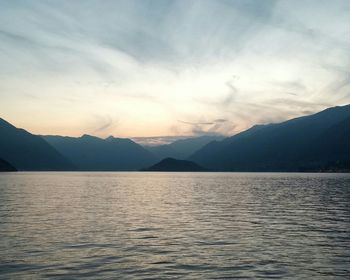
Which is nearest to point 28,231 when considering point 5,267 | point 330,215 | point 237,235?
point 5,267

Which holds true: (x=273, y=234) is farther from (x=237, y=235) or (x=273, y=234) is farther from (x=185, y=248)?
(x=185, y=248)

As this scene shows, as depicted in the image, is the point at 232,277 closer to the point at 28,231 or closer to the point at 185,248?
the point at 185,248

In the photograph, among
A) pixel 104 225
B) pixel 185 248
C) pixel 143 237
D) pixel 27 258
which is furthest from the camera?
pixel 104 225

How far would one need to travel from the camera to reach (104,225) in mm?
49344

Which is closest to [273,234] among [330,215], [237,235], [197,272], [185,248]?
[237,235]

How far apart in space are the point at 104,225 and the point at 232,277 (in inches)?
1064

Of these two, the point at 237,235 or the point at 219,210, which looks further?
the point at 219,210

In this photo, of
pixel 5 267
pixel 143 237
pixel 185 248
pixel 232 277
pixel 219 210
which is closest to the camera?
pixel 232 277

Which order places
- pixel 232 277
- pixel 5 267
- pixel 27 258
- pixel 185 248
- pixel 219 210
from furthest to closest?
pixel 219 210
pixel 185 248
pixel 27 258
pixel 5 267
pixel 232 277

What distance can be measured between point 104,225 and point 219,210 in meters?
26.9

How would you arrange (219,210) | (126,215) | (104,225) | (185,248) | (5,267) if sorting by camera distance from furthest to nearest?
1. (219,210)
2. (126,215)
3. (104,225)
4. (185,248)
5. (5,267)

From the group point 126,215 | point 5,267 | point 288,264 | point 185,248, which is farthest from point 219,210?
point 5,267

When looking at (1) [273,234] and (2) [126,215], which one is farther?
(2) [126,215]

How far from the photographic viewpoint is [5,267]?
27.4m
